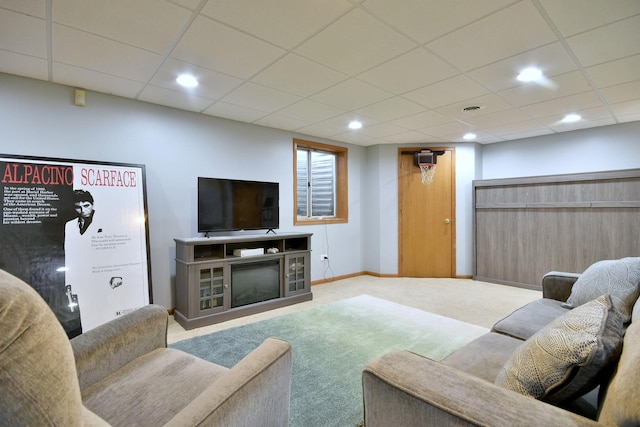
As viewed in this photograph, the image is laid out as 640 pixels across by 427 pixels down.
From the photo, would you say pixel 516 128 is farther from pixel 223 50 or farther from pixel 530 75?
pixel 223 50

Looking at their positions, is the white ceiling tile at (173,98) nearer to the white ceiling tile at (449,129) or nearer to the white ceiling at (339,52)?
the white ceiling at (339,52)

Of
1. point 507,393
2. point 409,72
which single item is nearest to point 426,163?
point 409,72

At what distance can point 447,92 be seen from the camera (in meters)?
3.18

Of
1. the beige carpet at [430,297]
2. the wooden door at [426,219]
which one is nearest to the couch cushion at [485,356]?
the beige carpet at [430,297]

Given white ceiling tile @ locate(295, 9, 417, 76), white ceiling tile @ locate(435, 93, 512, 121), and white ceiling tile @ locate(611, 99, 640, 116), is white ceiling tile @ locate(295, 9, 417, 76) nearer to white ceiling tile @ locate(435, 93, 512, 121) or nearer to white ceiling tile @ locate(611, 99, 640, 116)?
white ceiling tile @ locate(435, 93, 512, 121)

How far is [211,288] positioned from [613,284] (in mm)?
3342

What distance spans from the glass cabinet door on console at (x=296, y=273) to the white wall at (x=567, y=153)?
3733 millimetres

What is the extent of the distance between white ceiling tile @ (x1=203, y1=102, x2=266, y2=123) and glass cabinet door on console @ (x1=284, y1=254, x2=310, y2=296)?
184cm

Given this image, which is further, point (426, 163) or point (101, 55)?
point (426, 163)

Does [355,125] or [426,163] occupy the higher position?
[355,125]

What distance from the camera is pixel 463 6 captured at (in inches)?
72.9

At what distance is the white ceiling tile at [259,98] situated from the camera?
3105 millimetres

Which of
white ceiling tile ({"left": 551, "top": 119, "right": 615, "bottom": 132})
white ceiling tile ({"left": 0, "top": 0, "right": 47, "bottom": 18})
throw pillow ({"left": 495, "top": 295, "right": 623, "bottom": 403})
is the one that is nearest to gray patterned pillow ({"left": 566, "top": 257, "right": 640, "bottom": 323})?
throw pillow ({"left": 495, "top": 295, "right": 623, "bottom": 403})

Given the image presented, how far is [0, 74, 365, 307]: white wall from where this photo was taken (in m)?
2.85
